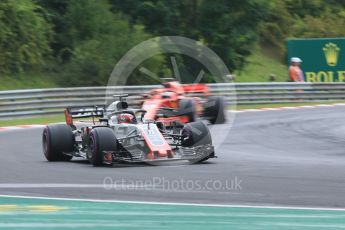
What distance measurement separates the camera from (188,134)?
14320 mm

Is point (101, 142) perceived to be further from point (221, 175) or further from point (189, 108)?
point (189, 108)

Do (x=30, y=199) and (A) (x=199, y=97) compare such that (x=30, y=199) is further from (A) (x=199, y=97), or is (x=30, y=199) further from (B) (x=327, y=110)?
(B) (x=327, y=110)

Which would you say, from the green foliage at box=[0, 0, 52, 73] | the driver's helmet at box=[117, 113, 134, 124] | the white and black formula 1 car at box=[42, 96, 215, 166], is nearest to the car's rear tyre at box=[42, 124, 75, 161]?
the white and black formula 1 car at box=[42, 96, 215, 166]

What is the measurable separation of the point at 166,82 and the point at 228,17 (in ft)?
55.2

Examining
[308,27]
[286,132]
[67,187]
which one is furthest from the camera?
[308,27]

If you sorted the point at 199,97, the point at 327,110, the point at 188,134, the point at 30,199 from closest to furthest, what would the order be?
the point at 30,199 < the point at 188,134 < the point at 199,97 < the point at 327,110

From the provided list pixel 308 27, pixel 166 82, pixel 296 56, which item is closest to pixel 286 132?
pixel 166 82

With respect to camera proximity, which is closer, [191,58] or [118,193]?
[118,193]

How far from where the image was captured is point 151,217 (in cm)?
907

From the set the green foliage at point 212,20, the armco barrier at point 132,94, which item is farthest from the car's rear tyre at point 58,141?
the green foliage at point 212,20

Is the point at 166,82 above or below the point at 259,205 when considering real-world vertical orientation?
above

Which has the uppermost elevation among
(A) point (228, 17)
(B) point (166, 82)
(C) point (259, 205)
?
(A) point (228, 17)

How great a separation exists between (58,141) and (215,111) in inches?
336

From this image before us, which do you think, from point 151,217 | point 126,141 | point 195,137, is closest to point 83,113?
point 126,141
